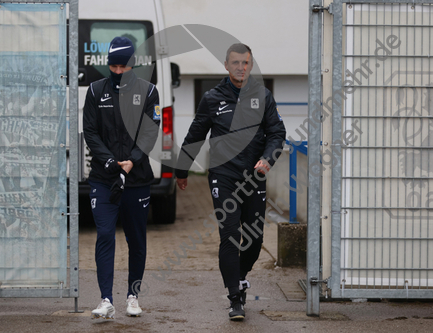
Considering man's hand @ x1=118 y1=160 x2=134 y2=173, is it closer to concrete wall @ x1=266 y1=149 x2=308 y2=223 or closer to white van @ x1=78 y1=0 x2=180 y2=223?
white van @ x1=78 y1=0 x2=180 y2=223

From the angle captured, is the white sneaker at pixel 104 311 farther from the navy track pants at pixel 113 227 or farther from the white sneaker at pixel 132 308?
the white sneaker at pixel 132 308

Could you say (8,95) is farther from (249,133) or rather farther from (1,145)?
(249,133)

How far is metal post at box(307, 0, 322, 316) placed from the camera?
175 inches

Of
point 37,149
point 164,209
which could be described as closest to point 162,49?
point 164,209

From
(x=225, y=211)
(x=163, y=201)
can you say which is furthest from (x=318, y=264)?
(x=163, y=201)

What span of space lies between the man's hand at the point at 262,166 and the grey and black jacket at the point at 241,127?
0.07m

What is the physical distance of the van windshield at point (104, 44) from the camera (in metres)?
7.94

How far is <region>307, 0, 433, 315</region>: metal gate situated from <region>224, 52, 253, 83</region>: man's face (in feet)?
1.61

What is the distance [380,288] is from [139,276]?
1.72m

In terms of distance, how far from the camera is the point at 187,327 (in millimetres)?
4398

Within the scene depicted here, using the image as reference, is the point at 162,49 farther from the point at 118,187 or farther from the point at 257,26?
the point at 257,26

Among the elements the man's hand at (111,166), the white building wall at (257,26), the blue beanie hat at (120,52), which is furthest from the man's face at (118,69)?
the white building wall at (257,26)

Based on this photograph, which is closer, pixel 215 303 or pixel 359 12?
pixel 359 12

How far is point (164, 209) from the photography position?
872 cm
